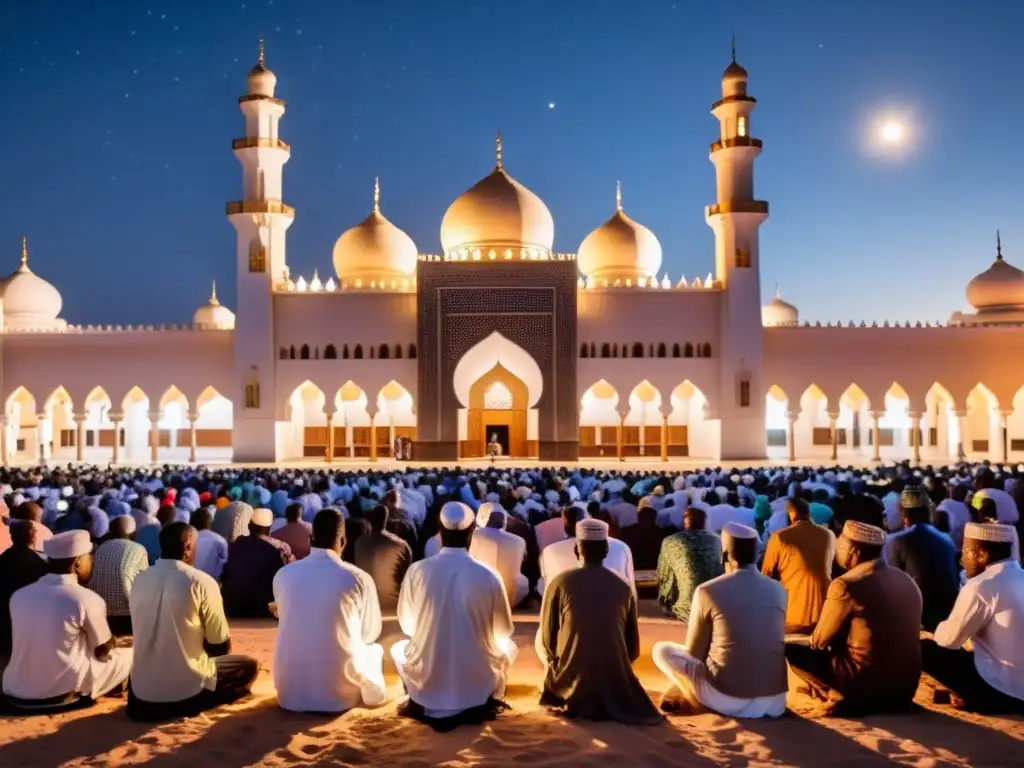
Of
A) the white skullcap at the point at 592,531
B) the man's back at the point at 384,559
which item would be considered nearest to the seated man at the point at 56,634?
the white skullcap at the point at 592,531

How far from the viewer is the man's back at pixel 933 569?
535 centimetres

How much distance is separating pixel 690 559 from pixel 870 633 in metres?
1.65

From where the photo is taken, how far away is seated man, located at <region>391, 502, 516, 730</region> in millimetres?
4043

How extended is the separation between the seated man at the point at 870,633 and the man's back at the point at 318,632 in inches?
77.4

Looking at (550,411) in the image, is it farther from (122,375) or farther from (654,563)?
(654,563)

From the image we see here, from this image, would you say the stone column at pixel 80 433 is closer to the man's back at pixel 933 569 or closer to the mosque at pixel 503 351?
the mosque at pixel 503 351

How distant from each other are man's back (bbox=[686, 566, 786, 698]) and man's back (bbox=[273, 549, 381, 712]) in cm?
143

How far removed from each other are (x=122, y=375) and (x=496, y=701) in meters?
19.7

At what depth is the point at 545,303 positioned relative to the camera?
21250 mm

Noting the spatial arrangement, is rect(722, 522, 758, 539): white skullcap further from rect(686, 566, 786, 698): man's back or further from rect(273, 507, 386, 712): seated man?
rect(273, 507, 386, 712): seated man

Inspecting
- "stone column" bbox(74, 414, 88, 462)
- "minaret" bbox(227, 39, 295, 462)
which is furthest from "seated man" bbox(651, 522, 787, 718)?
"stone column" bbox(74, 414, 88, 462)

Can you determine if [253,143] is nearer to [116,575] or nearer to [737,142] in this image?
[737,142]

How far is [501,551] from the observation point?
240 inches

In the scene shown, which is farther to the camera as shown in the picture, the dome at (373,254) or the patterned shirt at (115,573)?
the dome at (373,254)
